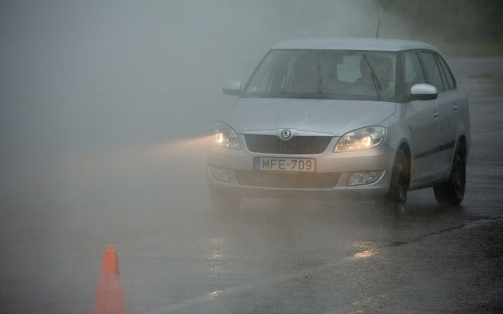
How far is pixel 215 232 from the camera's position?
1058 cm

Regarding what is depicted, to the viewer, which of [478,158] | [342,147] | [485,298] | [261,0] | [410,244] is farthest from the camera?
[261,0]

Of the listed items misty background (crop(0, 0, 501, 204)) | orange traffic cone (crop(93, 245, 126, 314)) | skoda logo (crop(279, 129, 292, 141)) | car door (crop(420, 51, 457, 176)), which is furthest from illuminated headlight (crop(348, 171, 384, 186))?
misty background (crop(0, 0, 501, 204))

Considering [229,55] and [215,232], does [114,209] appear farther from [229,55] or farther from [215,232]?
[229,55]

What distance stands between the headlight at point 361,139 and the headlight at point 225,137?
0.87m

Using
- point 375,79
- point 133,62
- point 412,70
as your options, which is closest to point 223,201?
point 375,79

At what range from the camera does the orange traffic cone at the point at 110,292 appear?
6.83m

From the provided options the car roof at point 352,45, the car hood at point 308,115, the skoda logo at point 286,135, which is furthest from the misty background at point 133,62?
the skoda logo at point 286,135

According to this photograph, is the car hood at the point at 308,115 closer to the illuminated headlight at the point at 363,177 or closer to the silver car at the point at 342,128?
the silver car at the point at 342,128

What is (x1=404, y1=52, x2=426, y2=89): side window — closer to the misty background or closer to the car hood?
the car hood

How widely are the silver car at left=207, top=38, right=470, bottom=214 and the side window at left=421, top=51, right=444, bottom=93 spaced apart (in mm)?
19

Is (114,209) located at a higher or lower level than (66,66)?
higher

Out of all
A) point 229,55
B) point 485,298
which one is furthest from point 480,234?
point 229,55

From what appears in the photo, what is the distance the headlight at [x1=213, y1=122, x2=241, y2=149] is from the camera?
38.0ft

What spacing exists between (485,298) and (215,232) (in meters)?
3.17
